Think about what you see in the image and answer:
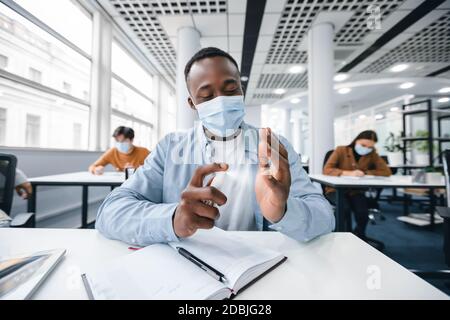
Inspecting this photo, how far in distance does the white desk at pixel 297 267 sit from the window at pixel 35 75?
249cm

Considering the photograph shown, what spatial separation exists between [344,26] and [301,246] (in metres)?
4.08

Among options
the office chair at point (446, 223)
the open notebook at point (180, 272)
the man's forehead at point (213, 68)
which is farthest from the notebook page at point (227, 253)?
the office chair at point (446, 223)

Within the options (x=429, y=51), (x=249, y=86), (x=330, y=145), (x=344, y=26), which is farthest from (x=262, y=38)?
(x=429, y=51)

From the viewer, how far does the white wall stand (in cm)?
222

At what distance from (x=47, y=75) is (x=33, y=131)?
28.2 inches

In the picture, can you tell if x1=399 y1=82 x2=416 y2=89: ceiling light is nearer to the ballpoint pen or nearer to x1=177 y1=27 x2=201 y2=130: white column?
x1=177 y1=27 x2=201 y2=130: white column

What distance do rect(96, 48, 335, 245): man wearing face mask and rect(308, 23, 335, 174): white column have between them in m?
2.83

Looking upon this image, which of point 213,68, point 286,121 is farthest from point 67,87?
point 286,121

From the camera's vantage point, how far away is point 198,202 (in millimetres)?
559

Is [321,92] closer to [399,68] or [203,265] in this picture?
[399,68]

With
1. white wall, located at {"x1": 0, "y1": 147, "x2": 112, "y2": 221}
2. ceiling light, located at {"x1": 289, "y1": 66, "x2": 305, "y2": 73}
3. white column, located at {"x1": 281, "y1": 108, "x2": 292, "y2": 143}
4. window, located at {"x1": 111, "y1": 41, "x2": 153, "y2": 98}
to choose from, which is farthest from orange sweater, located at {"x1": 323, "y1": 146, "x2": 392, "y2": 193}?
white column, located at {"x1": 281, "y1": 108, "x2": 292, "y2": 143}

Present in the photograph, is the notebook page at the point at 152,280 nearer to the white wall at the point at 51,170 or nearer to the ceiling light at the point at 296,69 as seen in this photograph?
the white wall at the point at 51,170

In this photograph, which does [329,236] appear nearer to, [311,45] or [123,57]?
[311,45]

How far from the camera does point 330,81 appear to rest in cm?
352
